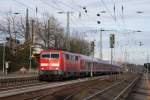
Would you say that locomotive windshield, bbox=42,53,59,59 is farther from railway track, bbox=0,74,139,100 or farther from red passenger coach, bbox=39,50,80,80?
railway track, bbox=0,74,139,100

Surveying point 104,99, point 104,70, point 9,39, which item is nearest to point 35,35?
point 9,39

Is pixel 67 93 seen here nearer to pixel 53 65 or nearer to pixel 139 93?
pixel 139 93

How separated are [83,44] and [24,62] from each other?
35.6 meters

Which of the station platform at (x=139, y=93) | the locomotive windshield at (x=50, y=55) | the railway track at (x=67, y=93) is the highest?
the locomotive windshield at (x=50, y=55)

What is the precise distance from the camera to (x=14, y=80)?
38.9 m

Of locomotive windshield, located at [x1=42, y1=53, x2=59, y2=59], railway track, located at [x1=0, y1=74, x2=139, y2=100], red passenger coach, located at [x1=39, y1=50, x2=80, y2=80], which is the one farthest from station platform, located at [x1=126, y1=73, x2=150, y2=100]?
locomotive windshield, located at [x1=42, y1=53, x2=59, y2=59]

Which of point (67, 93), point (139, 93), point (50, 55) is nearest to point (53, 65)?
point (50, 55)

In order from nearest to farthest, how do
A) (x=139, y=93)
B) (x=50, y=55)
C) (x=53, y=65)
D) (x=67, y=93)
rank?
(x=67, y=93) → (x=139, y=93) → (x=53, y=65) → (x=50, y=55)

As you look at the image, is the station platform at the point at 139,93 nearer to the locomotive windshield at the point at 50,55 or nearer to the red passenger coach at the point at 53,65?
the red passenger coach at the point at 53,65

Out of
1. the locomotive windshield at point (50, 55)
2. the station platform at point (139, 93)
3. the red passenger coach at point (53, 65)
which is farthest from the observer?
the locomotive windshield at point (50, 55)

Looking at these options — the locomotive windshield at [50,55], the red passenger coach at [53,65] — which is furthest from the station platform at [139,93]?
the locomotive windshield at [50,55]

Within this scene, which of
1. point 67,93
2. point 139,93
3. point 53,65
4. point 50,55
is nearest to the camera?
point 67,93

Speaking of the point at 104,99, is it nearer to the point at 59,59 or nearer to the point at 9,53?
the point at 59,59

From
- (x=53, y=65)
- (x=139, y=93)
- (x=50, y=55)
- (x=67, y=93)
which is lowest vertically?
(x=139, y=93)
